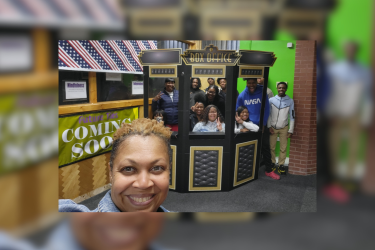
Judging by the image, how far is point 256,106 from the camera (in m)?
2.39

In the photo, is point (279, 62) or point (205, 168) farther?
point (205, 168)

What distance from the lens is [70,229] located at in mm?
1784

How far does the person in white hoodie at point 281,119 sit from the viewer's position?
7.79 ft

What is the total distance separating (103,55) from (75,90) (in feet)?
1.18

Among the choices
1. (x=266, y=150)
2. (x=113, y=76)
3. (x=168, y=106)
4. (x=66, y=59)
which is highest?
(x=66, y=59)

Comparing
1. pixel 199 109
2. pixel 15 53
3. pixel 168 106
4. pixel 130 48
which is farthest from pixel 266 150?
pixel 15 53

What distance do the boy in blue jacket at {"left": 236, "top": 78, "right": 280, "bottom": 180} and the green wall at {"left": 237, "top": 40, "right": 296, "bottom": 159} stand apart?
0.20 ft

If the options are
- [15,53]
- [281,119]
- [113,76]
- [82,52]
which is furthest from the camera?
[281,119]

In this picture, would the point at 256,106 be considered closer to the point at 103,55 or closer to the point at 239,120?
the point at 239,120

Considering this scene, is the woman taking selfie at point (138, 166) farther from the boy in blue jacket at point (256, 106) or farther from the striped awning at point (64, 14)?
the striped awning at point (64, 14)

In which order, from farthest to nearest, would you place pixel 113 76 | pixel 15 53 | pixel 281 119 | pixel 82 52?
pixel 281 119 < pixel 113 76 < pixel 82 52 < pixel 15 53

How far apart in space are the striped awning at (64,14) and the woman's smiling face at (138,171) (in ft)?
3.13

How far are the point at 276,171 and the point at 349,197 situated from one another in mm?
787

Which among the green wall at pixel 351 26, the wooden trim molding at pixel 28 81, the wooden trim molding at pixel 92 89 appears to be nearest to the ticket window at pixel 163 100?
the wooden trim molding at pixel 92 89
